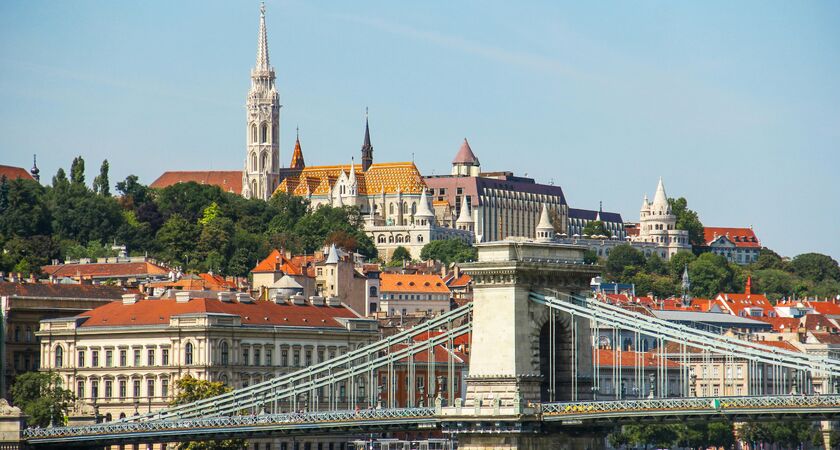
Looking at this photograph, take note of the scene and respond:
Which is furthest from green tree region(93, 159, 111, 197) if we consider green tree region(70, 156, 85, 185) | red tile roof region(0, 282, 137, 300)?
red tile roof region(0, 282, 137, 300)

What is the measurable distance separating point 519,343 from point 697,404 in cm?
456

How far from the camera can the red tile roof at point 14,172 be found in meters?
182

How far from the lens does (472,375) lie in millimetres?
58156

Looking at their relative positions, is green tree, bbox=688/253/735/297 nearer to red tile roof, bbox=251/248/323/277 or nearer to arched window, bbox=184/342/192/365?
red tile roof, bbox=251/248/323/277

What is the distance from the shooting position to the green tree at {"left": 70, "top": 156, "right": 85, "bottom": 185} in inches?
7045

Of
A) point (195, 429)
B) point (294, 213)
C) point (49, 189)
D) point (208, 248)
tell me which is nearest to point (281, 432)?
point (195, 429)

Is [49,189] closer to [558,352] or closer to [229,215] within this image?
[229,215]

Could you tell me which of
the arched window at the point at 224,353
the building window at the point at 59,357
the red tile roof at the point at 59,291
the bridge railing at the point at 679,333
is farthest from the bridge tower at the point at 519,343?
the red tile roof at the point at 59,291

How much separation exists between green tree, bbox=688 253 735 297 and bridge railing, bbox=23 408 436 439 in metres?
119

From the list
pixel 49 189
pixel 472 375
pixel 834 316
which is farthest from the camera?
pixel 49 189

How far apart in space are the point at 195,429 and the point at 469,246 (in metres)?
134

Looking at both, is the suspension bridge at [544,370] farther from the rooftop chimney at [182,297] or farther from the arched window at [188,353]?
the rooftop chimney at [182,297]

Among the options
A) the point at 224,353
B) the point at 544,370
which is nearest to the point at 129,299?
the point at 224,353

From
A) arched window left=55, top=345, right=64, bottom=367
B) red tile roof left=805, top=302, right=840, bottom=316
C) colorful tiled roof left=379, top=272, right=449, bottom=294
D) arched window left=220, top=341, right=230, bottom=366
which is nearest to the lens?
arched window left=220, top=341, right=230, bottom=366
